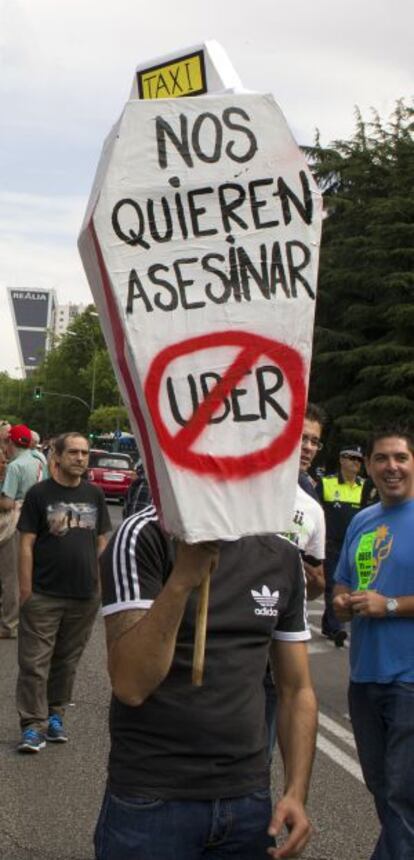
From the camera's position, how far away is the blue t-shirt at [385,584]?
403 cm

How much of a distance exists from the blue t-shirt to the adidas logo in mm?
1475

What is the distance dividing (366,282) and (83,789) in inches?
1155

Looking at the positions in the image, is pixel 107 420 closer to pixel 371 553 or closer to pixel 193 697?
pixel 371 553

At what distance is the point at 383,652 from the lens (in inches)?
160

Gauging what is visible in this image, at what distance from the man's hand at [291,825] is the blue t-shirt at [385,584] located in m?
1.50

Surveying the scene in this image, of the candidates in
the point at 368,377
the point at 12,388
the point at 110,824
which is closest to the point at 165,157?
the point at 110,824

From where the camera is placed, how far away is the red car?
3369 cm

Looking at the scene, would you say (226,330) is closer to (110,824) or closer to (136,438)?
(136,438)

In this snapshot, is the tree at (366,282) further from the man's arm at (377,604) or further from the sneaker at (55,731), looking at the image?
the man's arm at (377,604)

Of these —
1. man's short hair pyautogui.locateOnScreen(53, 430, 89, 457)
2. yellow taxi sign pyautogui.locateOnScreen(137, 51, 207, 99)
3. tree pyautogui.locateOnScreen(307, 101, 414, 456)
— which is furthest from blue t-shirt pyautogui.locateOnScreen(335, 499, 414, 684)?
tree pyautogui.locateOnScreen(307, 101, 414, 456)

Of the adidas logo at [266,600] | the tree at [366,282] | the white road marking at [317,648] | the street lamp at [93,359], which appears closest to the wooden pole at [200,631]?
the adidas logo at [266,600]

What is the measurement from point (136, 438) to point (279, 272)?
45 cm

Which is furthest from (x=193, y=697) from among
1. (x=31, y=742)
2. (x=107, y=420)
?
(x=107, y=420)

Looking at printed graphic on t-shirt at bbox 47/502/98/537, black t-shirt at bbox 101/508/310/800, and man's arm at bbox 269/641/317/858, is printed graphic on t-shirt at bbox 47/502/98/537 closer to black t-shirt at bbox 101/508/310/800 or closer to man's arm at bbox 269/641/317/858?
man's arm at bbox 269/641/317/858
